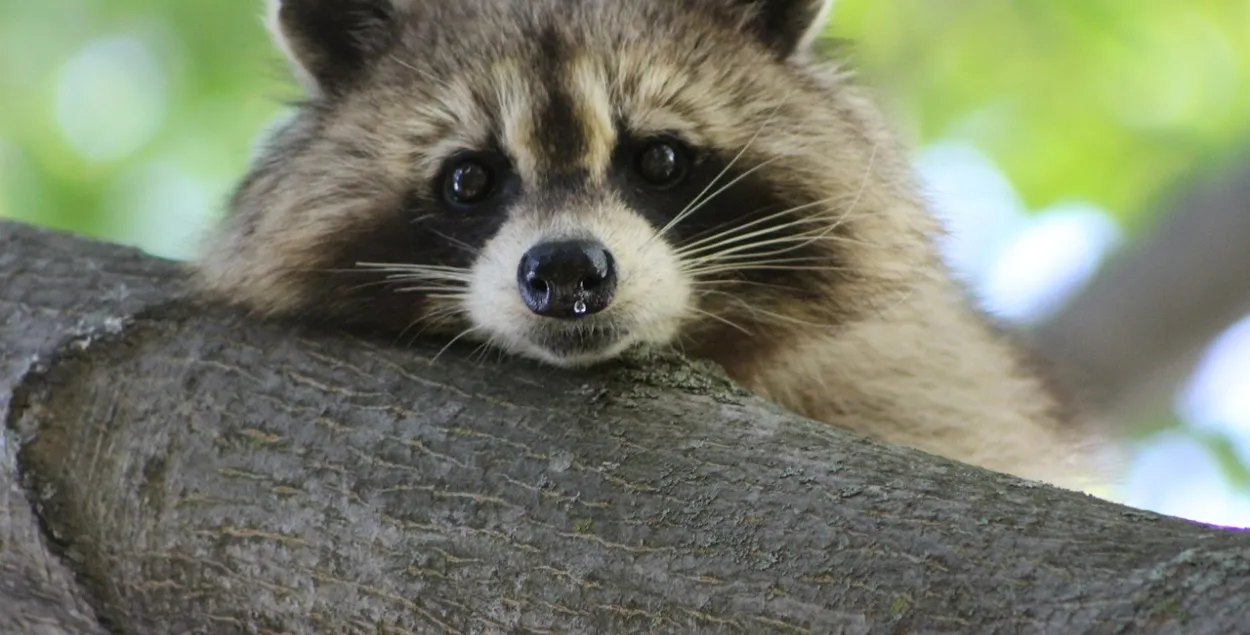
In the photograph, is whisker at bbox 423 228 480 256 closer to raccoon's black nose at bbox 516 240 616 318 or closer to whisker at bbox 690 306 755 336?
raccoon's black nose at bbox 516 240 616 318

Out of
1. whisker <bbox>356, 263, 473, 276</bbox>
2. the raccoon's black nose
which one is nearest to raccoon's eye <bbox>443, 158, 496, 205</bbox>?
whisker <bbox>356, 263, 473, 276</bbox>

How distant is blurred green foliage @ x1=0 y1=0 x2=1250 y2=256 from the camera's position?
3.90 m

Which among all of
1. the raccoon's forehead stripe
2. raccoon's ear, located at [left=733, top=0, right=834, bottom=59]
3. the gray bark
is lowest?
the raccoon's forehead stripe

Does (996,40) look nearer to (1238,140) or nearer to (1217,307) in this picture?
(1238,140)

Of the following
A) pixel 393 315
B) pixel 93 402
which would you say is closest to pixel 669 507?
pixel 393 315

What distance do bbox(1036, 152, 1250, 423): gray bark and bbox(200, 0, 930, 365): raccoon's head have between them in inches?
36.2

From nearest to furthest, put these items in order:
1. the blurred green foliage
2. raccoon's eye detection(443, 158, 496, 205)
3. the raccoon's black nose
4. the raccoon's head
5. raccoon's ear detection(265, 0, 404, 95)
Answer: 1. the raccoon's black nose
2. the raccoon's head
3. raccoon's eye detection(443, 158, 496, 205)
4. raccoon's ear detection(265, 0, 404, 95)
5. the blurred green foliage

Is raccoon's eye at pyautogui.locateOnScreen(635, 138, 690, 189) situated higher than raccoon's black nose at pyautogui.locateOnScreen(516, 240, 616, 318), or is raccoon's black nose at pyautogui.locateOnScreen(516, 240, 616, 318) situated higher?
raccoon's eye at pyautogui.locateOnScreen(635, 138, 690, 189)

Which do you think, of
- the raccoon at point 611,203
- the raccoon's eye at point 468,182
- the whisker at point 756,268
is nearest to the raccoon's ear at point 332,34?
the raccoon at point 611,203

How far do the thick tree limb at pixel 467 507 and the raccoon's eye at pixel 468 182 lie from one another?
0.87ft

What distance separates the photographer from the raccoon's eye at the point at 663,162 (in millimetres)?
2068

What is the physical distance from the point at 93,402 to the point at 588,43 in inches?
37.2

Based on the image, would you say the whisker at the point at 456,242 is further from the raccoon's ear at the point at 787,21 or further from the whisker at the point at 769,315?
the raccoon's ear at the point at 787,21

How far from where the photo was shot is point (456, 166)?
2.08 m
